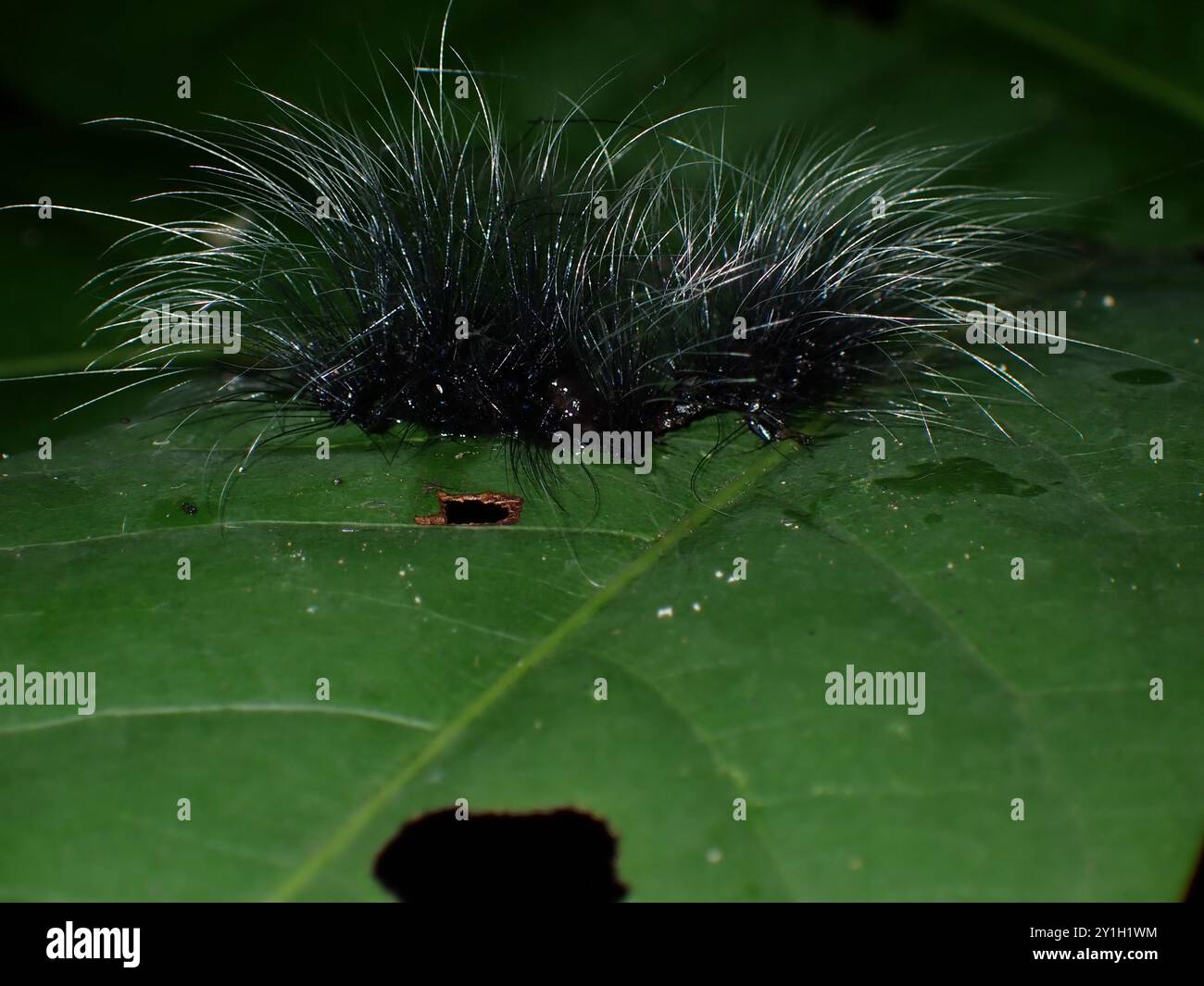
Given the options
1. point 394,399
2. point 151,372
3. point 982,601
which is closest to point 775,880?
point 982,601

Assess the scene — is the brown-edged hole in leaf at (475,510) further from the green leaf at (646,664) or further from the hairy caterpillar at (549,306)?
the hairy caterpillar at (549,306)

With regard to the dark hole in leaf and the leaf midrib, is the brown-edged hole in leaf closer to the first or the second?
the leaf midrib

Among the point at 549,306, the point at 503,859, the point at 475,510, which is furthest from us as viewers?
the point at 549,306

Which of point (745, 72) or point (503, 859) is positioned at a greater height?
point (745, 72)

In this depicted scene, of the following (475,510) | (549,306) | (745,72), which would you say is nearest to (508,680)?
(475,510)

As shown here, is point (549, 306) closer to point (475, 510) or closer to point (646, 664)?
point (475, 510)

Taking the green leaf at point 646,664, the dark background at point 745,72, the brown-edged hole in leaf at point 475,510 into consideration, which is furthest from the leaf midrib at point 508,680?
the dark background at point 745,72
